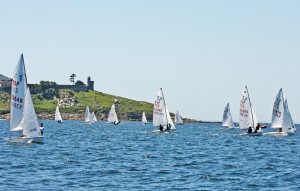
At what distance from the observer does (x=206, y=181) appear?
37562 millimetres

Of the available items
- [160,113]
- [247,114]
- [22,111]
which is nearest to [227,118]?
[160,113]

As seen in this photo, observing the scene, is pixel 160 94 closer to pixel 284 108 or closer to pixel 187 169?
pixel 284 108

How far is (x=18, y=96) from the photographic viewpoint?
62.1m

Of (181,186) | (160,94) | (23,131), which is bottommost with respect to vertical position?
(181,186)

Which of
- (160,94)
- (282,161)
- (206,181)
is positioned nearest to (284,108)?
(160,94)

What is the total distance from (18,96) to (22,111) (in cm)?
158

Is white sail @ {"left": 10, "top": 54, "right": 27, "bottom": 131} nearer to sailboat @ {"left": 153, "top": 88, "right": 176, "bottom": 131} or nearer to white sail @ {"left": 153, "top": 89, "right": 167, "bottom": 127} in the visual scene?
sailboat @ {"left": 153, "top": 88, "right": 176, "bottom": 131}

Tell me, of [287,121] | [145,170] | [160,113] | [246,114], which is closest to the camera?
[145,170]

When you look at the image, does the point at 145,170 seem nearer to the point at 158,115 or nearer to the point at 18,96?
the point at 18,96

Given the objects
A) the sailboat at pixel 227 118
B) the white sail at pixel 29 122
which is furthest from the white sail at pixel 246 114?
the sailboat at pixel 227 118

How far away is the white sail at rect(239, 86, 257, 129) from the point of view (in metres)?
93.9

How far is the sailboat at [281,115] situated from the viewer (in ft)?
303

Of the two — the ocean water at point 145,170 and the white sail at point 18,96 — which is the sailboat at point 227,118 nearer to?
the ocean water at point 145,170

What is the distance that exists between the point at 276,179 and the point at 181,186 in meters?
7.16
